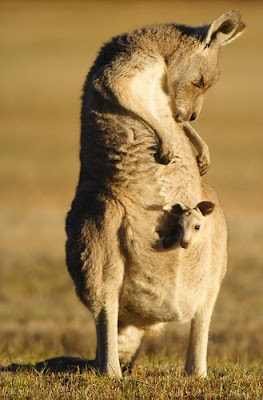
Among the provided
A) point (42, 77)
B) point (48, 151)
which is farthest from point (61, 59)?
point (48, 151)

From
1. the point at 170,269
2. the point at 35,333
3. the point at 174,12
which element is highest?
the point at 174,12

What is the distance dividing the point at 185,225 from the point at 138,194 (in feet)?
1.25

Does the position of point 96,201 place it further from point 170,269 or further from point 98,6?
point 98,6

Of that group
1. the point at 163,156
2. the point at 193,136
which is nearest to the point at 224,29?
the point at 193,136

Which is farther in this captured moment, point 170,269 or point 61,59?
point 61,59

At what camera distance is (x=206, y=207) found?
664 cm

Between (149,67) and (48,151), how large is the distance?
2516cm

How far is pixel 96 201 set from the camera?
6543mm

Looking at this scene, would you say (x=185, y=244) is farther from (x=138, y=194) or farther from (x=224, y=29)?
(x=224, y=29)

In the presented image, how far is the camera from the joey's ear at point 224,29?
6879mm

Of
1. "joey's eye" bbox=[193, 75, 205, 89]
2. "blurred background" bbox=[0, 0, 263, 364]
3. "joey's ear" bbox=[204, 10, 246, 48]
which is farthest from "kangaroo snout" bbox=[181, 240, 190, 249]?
"blurred background" bbox=[0, 0, 263, 364]

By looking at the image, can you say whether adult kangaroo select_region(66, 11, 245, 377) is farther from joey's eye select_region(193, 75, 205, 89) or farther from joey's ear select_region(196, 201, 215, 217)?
joey's ear select_region(196, 201, 215, 217)

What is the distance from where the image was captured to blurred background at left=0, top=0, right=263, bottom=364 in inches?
428

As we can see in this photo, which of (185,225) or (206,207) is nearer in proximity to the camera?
(185,225)
